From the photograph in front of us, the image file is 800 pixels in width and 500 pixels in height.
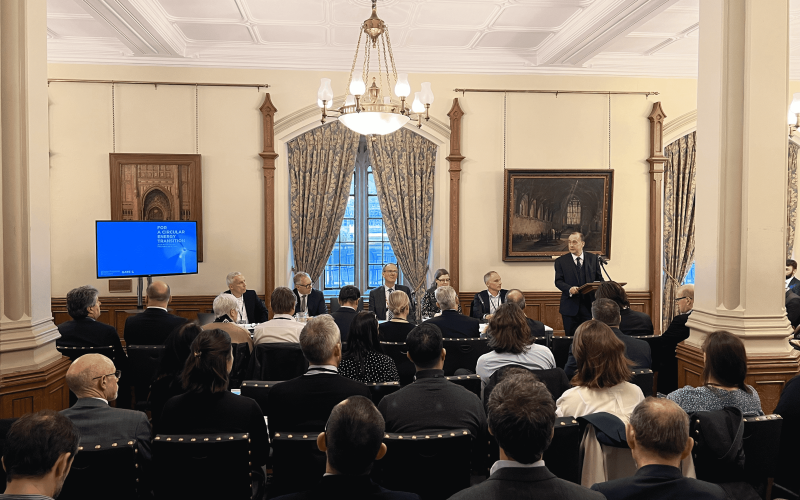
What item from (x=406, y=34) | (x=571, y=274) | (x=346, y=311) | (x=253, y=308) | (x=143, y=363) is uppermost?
(x=406, y=34)

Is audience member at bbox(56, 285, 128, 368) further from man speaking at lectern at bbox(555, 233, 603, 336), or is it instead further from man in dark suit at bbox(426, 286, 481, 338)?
man speaking at lectern at bbox(555, 233, 603, 336)

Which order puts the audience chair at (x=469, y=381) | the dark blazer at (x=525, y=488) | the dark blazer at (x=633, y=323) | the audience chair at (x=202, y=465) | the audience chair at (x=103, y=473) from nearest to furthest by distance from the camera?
the dark blazer at (x=525, y=488)
the audience chair at (x=103, y=473)
the audience chair at (x=202, y=465)
the audience chair at (x=469, y=381)
the dark blazer at (x=633, y=323)

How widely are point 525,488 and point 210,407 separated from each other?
1575mm

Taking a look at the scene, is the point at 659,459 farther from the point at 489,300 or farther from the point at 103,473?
the point at 489,300

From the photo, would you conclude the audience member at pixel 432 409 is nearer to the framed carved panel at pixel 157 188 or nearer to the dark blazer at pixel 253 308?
the dark blazer at pixel 253 308

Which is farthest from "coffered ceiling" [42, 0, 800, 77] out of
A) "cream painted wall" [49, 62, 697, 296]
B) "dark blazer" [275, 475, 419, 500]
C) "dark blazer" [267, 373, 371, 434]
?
"dark blazer" [275, 475, 419, 500]

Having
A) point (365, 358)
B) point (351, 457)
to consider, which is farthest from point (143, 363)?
point (351, 457)

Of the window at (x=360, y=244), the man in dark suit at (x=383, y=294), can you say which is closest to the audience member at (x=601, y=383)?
the man in dark suit at (x=383, y=294)

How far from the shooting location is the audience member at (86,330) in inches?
172

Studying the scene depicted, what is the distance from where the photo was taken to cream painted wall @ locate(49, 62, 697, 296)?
7434mm

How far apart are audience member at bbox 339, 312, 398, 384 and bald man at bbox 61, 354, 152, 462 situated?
1225 millimetres

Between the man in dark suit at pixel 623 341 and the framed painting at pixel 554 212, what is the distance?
4021 millimetres

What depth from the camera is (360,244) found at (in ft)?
28.9

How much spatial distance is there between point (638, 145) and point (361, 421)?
7.57m
